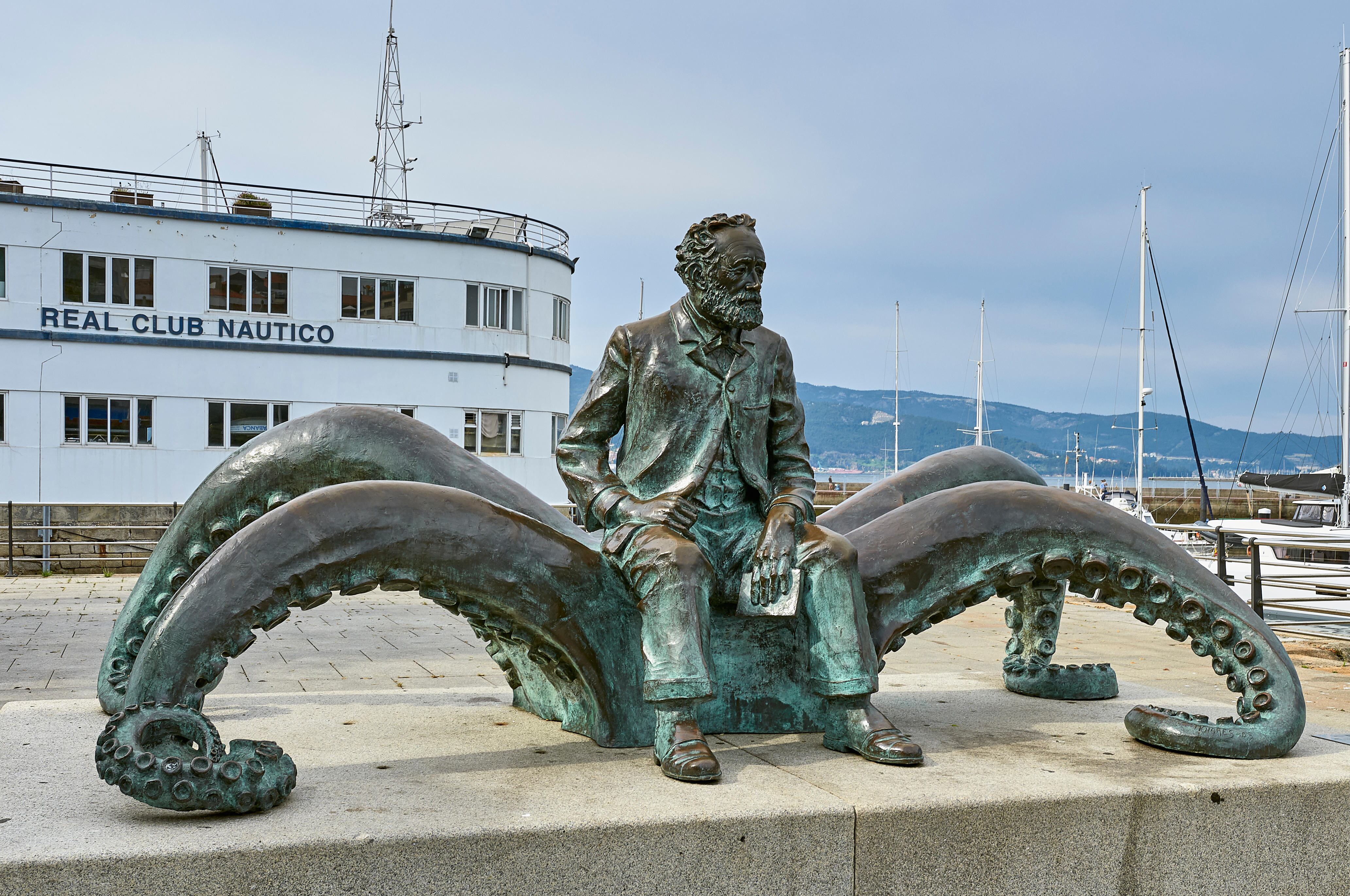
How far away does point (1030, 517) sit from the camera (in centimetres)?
451

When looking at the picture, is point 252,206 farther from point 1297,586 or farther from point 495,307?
point 1297,586

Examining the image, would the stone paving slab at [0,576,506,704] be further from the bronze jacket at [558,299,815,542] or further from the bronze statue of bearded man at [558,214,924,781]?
the bronze statue of bearded man at [558,214,924,781]

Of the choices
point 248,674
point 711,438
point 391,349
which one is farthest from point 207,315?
point 711,438

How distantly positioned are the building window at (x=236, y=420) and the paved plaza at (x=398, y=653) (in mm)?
7974

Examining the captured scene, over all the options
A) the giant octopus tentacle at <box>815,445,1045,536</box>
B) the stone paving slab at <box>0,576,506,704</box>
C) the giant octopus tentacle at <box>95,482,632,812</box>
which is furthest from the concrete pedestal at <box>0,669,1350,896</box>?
the stone paving slab at <box>0,576,506,704</box>

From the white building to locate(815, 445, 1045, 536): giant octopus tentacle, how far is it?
18.0 m

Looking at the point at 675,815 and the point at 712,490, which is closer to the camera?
the point at 675,815

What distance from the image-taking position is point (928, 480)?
225 inches

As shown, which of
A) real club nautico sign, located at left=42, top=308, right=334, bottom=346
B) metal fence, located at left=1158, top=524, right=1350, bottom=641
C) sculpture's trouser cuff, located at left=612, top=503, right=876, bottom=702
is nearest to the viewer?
sculpture's trouser cuff, located at left=612, top=503, right=876, bottom=702

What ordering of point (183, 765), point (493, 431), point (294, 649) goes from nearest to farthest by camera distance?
point (183, 765), point (294, 649), point (493, 431)

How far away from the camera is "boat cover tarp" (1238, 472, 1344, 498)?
985 inches

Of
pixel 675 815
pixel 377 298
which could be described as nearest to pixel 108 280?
pixel 377 298

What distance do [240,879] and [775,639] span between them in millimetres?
2095

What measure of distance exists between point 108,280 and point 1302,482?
2573cm
